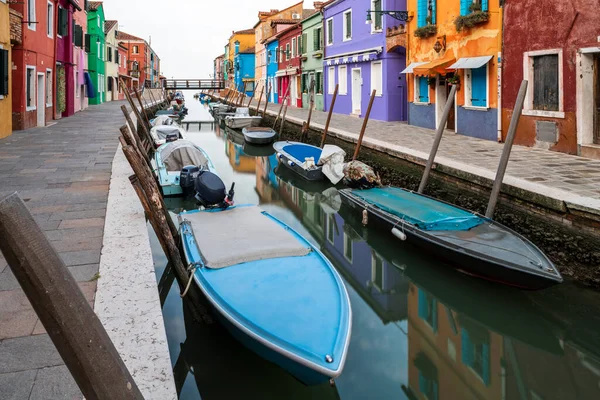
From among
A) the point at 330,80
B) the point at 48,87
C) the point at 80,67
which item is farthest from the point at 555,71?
the point at 80,67

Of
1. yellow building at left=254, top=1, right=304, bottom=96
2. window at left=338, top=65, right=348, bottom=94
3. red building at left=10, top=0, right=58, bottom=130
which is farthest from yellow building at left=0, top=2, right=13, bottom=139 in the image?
yellow building at left=254, top=1, right=304, bottom=96

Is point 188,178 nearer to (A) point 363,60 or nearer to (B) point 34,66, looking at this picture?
(B) point 34,66

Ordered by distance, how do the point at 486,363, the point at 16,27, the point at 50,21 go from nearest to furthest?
the point at 486,363
the point at 16,27
the point at 50,21

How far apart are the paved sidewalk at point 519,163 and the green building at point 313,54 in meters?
12.8

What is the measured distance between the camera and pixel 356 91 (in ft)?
70.2

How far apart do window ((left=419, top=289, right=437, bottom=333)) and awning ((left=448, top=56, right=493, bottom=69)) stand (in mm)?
7386

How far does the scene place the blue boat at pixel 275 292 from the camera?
131 inches

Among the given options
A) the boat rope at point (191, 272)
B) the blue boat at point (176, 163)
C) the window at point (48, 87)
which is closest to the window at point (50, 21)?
the window at point (48, 87)

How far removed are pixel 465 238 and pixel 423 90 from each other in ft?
33.6

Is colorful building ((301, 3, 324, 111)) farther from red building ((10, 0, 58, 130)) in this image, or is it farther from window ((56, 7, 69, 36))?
red building ((10, 0, 58, 130))

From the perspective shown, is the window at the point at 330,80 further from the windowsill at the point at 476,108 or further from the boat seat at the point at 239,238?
the boat seat at the point at 239,238

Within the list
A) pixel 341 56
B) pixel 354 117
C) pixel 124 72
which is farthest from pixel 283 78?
pixel 124 72

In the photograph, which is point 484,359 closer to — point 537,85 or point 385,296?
point 385,296

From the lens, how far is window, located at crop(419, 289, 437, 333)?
203 inches
